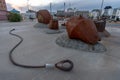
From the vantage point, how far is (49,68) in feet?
8.63

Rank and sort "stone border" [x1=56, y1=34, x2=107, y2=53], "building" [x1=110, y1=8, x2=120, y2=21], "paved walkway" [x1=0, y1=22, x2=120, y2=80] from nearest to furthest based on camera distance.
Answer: "paved walkway" [x1=0, y1=22, x2=120, y2=80] < "stone border" [x1=56, y1=34, x2=107, y2=53] < "building" [x1=110, y1=8, x2=120, y2=21]

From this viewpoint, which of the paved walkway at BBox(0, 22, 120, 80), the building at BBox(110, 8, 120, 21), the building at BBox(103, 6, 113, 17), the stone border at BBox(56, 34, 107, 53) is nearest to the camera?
the paved walkway at BBox(0, 22, 120, 80)

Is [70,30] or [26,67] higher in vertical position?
[70,30]

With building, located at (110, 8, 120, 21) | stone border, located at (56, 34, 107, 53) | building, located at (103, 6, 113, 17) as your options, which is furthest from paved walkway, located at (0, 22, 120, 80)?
building, located at (103, 6, 113, 17)

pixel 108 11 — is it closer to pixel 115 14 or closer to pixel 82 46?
pixel 115 14

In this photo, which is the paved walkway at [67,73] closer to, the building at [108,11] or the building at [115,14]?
the building at [115,14]

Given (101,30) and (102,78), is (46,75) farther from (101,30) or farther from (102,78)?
(101,30)

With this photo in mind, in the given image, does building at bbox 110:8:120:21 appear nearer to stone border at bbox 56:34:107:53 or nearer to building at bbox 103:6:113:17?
building at bbox 103:6:113:17

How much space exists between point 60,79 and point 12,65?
1.27m

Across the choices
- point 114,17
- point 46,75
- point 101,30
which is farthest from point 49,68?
point 114,17

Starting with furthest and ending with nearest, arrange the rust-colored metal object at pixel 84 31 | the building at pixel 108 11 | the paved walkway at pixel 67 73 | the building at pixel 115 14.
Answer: the building at pixel 108 11, the building at pixel 115 14, the rust-colored metal object at pixel 84 31, the paved walkway at pixel 67 73

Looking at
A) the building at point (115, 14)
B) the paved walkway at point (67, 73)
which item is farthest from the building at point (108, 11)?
the paved walkway at point (67, 73)

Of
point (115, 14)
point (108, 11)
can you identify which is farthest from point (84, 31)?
point (108, 11)

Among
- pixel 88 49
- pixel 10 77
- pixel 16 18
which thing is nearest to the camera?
pixel 10 77
